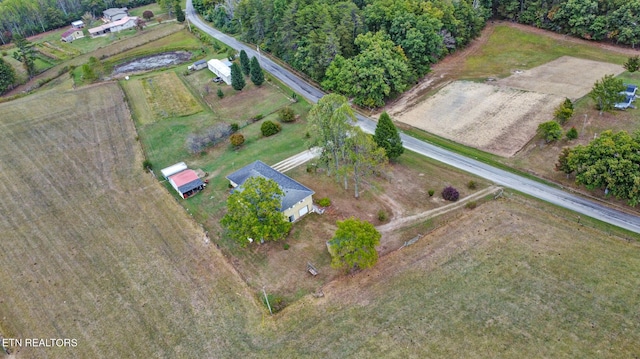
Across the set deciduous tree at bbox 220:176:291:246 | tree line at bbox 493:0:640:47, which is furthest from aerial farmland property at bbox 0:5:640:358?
tree line at bbox 493:0:640:47

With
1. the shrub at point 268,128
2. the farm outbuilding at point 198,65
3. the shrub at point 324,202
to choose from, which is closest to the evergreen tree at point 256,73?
the farm outbuilding at point 198,65

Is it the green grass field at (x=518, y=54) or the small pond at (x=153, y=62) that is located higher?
the small pond at (x=153, y=62)

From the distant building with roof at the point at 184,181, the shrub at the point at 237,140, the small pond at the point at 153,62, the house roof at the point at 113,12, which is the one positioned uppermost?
the house roof at the point at 113,12

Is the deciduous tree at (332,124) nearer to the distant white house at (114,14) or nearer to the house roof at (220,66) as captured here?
the house roof at (220,66)

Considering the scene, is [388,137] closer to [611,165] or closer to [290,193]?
[290,193]

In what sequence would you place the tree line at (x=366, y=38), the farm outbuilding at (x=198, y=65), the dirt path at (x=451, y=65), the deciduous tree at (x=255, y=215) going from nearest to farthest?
the deciduous tree at (x=255, y=215) < the tree line at (x=366, y=38) < the dirt path at (x=451, y=65) < the farm outbuilding at (x=198, y=65)

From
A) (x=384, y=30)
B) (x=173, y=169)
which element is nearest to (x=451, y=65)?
(x=384, y=30)

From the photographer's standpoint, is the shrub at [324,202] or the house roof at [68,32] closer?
the shrub at [324,202]
